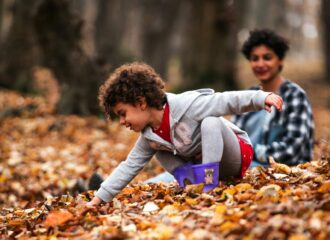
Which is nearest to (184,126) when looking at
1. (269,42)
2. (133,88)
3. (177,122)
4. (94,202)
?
(177,122)

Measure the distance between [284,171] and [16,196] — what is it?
278 cm

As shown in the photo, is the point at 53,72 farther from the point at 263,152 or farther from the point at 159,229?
the point at 159,229

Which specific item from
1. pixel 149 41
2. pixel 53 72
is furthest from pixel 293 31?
pixel 53 72

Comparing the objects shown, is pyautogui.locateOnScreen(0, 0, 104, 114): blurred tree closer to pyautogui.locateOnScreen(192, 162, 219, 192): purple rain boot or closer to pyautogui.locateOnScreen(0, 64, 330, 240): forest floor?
pyautogui.locateOnScreen(0, 64, 330, 240): forest floor

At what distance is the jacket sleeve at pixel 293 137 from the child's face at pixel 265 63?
349 millimetres

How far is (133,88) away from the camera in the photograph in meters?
3.31

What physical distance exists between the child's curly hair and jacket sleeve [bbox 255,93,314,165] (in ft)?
4.95

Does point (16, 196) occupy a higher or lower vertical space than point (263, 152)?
lower

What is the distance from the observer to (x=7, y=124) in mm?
8453

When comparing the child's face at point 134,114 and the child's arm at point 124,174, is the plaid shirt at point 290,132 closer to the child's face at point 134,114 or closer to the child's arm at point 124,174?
the child's arm at point 124,174

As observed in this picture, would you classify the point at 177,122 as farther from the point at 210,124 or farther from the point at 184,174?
the point at 184,174

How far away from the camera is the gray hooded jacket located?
3.32m

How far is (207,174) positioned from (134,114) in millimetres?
595

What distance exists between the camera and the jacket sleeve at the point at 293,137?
458 cm
